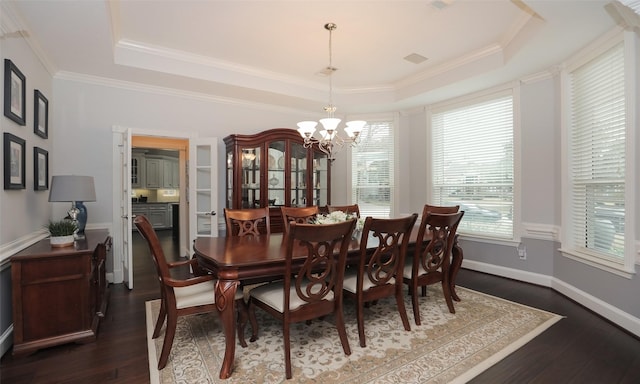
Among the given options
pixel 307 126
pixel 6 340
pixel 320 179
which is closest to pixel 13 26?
pixel 6 340

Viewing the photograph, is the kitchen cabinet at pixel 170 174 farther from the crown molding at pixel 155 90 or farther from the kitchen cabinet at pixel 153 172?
the crown molding at pixel 155 90

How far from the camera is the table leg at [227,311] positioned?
6.32 ft

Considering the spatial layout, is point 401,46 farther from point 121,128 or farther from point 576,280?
point 121,128

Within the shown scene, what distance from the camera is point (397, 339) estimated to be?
2422 mm

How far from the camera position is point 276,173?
4648 millimetres

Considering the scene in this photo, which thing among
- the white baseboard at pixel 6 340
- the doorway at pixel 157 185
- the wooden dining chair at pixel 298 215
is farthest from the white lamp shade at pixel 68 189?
the doorway at pixel 157 185

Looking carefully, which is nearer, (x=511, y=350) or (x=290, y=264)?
(x=290, y=264)

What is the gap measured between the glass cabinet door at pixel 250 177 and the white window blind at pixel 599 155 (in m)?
3.82

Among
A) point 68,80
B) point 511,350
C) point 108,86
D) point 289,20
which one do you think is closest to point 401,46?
point 289,20

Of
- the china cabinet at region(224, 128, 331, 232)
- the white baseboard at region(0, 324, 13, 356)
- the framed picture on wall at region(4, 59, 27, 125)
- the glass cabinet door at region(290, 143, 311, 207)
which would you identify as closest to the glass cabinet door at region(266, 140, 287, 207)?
the china cabinet at region(224, 128, 331, 232)

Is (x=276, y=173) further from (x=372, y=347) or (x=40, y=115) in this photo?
(x=372, y=347)

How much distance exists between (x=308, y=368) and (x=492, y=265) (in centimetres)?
334

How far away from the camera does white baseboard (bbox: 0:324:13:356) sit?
2.17 meters

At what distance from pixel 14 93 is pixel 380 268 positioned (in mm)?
3162
